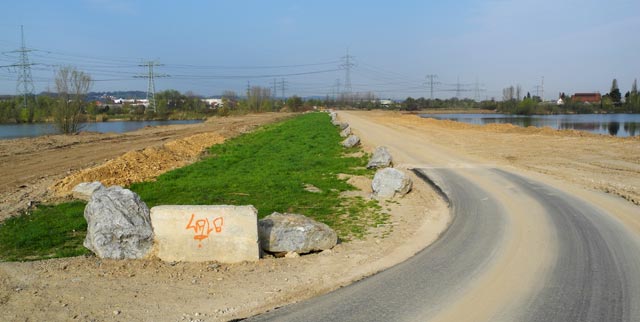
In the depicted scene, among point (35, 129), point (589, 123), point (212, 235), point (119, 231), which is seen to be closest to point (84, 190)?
point (119, 231)

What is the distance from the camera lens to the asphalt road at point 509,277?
19.5 ft

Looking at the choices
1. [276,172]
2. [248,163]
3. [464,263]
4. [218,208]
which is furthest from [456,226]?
[248,163]

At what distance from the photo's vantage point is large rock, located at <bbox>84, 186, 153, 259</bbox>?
782 cm

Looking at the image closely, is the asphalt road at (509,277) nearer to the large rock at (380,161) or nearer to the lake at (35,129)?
the large rock at (380,161)

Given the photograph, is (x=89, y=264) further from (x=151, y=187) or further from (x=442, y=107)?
(x=442, y=107)

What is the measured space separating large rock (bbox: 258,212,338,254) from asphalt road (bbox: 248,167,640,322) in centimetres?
145

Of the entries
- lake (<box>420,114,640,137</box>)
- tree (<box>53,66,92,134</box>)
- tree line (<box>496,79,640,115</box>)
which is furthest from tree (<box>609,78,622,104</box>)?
tree (<box>53,66,92,134</box>)

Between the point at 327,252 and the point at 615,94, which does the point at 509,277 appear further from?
the point at 615,94

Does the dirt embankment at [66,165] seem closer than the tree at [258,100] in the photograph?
Yes

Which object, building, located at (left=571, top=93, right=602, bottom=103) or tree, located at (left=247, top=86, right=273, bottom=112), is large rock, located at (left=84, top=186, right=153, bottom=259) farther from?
building, located at (left=571, top=93, right=602, bottom=103)

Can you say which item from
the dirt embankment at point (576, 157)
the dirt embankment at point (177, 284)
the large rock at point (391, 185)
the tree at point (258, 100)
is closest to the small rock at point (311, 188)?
the large rock at point (391, 185)

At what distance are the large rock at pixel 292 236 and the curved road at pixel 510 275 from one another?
143 cm

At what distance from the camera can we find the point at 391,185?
1347 centimetres

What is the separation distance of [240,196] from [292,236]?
5349 mm
